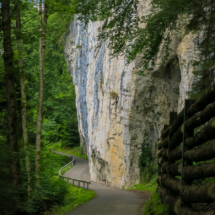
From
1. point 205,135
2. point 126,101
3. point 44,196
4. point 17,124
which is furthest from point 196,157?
point 126,101

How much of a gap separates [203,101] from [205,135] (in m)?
0.50

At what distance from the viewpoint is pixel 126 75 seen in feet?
79.0

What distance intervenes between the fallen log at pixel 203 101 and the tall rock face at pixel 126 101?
42.1 ft

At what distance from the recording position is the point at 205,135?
12.4 feet

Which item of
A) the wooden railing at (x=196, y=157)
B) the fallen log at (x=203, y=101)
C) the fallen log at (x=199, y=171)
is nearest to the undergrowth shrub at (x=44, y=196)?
the wooden railing at (x=196, y=157)

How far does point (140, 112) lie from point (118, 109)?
2.45 meters

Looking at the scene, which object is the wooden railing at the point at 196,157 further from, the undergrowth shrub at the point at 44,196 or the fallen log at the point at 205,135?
the undergrowth shrub at the point at 44,196

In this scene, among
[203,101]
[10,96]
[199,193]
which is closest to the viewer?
[199,193]

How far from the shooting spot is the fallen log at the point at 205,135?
349cm

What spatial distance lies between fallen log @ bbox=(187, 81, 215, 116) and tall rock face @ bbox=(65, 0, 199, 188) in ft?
42.1

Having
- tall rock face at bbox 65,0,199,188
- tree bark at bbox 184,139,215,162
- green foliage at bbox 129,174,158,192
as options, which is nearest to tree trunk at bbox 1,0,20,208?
tree bark at bbox 184,139,215,162

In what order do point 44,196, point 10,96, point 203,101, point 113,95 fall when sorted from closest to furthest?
point 203,101 → point 10,96 → point 44,196 → point 113,95

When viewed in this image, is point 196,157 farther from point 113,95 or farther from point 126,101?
point 113,95

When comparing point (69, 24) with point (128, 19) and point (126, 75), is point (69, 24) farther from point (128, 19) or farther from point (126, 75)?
point (128, 19)
